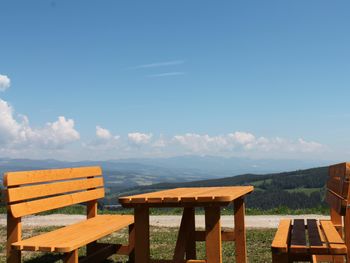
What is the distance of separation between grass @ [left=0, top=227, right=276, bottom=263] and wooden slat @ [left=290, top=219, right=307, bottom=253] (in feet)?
5.90

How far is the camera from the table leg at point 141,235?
4.66 metres

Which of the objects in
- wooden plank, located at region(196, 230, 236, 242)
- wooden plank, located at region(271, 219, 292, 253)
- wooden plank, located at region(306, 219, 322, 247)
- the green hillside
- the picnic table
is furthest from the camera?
the green hillside

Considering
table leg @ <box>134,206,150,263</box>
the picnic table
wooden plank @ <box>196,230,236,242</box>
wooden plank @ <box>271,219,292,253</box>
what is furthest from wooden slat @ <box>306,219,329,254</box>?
table leg @ <box>134,206,150,263</box>

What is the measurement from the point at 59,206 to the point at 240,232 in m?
2.41

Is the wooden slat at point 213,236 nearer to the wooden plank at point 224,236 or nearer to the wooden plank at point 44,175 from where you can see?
the wooden plank at point 224,236

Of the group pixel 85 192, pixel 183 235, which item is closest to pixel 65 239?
pixel 183 235

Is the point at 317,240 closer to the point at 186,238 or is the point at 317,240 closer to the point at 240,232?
the point at 240,232

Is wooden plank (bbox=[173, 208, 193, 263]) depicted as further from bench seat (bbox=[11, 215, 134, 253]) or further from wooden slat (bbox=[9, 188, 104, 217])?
wooden slat (bbox=[9, 188, 104, 217])

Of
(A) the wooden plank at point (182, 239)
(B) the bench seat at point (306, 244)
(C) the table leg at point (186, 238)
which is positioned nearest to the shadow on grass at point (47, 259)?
(C) the table leg at point (186, 238)

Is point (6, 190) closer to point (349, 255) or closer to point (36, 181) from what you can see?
point (36, 181)

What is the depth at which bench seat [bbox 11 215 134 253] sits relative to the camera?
4.42m

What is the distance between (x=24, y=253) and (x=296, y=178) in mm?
96704

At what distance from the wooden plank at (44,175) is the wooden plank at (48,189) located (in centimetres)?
7

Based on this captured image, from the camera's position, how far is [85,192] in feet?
22.6
